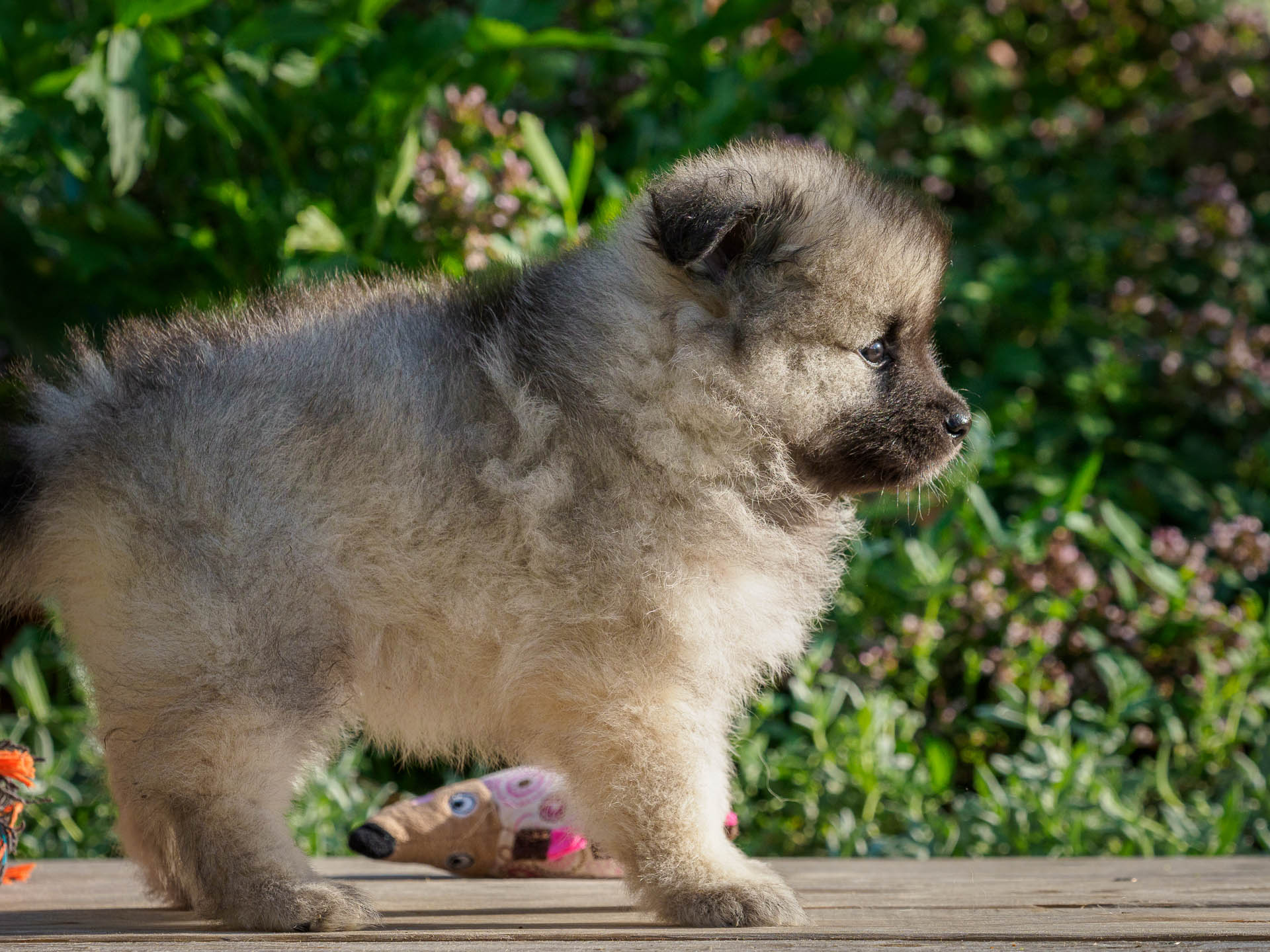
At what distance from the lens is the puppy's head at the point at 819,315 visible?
2.54 metres

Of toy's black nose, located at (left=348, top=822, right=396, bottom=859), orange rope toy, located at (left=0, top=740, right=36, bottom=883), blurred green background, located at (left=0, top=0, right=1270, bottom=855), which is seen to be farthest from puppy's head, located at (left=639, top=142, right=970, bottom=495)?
orange rope toy, located at (left=0, top=740, right=36, bottom=883)

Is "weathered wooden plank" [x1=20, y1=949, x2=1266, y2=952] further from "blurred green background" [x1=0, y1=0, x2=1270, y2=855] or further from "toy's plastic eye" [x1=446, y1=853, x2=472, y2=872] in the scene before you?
"blurred green background" [x1=0, y1=0, x2=1270, y2=855]

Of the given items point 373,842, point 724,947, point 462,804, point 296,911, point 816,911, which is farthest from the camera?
point 462,804

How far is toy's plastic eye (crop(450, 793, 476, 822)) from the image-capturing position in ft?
10.4

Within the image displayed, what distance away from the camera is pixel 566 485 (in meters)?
2.39

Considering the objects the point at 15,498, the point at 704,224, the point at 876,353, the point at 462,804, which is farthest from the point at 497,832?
the point at 704,224

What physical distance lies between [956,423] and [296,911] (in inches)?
60.8

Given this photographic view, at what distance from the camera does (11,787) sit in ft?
8.63

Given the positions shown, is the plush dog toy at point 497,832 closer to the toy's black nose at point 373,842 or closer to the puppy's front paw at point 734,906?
the toy's black nose at point 373,842

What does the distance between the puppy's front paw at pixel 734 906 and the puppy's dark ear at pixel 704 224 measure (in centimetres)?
112

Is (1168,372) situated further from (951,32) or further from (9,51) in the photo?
(9,51)

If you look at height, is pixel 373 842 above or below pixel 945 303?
above

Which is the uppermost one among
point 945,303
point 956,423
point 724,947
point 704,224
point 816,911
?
point 704,224

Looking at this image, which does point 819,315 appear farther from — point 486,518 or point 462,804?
point 462,804
